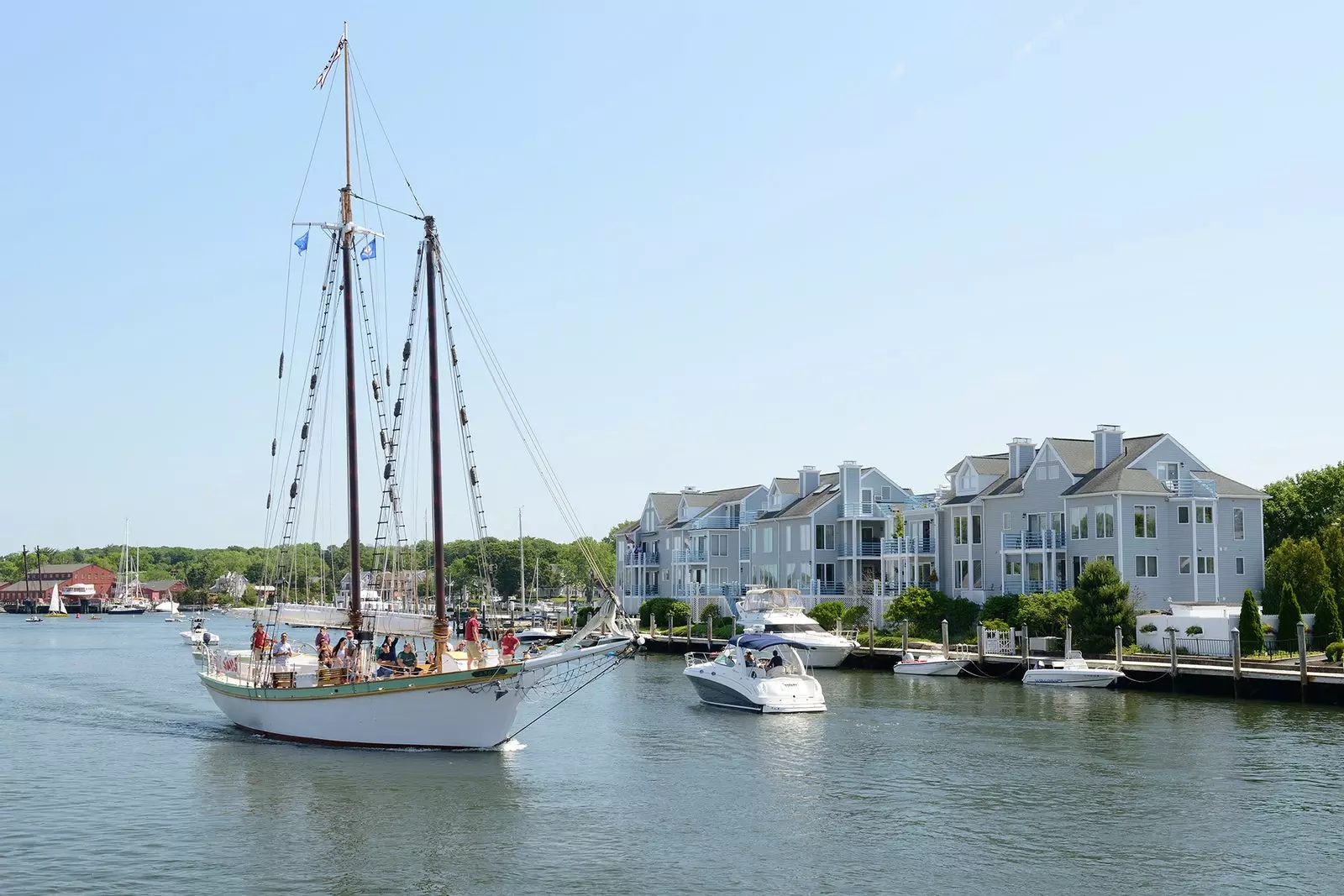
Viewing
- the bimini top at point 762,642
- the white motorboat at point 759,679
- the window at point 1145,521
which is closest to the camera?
the white motorboat at point 759,679

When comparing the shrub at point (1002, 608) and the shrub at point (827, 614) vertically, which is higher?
the shrub at point (1002, 608)

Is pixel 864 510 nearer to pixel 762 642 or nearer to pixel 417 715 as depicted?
pixel 762 642

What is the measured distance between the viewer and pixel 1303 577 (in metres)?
64.2

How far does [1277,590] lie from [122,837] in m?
58.3

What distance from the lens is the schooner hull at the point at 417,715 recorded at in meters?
36.1

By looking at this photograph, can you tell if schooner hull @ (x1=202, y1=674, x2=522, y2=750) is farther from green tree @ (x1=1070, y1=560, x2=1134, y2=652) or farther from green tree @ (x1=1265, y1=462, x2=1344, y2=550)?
green tree @ (x1=1265, y1=462, x2=1344, y2=550)

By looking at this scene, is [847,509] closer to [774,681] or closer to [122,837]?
[774,681]

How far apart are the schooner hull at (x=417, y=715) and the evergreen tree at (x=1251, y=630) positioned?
36.9 metres

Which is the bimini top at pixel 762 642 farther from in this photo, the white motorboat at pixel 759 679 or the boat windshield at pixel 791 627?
the boat windshield at pixel 791 627

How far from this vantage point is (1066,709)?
4962 centimetres

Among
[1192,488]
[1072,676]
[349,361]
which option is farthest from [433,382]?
[1192,488]

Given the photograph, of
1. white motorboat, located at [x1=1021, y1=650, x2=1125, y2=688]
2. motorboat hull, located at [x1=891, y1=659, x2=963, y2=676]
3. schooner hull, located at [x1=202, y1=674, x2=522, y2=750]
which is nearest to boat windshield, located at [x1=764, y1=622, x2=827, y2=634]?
motorboat hull, located at [x1=891, y1=659, x2=963, y2=676]

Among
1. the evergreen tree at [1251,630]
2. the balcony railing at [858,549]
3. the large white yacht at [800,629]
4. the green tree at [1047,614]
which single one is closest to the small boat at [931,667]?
the green tree at [1047,614]

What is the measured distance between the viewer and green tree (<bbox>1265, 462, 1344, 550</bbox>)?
8650 cm
